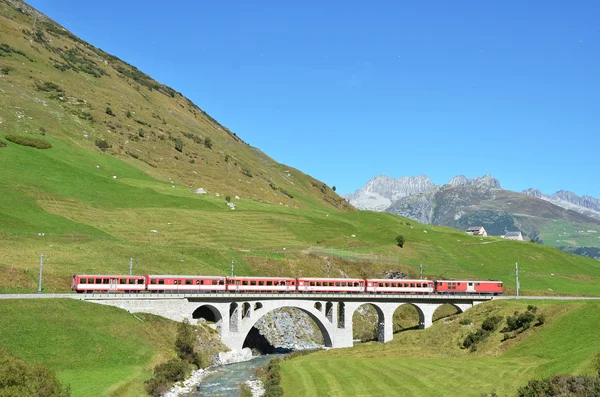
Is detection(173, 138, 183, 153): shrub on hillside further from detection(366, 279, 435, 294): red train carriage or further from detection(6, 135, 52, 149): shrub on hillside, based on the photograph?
detection(366, 279, 435, 294): red train carriage

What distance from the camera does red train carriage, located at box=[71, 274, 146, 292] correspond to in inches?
2840

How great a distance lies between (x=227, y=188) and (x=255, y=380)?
108 metres

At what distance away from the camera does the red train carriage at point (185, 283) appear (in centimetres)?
7706

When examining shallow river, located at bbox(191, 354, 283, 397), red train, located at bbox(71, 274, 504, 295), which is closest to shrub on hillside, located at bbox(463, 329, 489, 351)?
red train, located at bbox(71, 274, 504, 295)

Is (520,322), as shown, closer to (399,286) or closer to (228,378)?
(399,286)

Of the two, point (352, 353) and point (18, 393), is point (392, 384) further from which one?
point (18, 393)

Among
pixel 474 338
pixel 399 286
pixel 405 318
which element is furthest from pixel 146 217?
pixel 474 338

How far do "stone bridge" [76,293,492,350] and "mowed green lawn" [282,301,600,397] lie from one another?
779 cm

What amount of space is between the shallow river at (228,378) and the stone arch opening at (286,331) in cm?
906

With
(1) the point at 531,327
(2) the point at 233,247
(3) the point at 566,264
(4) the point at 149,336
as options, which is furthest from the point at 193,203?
(3) the point at 566,264

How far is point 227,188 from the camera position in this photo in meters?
169

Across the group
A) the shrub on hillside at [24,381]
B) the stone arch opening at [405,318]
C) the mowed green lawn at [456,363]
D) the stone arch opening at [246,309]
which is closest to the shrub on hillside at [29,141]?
the stone arch opening at [246,309]

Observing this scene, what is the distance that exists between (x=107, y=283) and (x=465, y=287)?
Result: 5787cm

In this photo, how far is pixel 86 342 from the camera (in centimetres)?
5862
